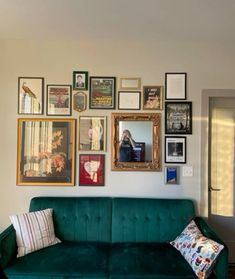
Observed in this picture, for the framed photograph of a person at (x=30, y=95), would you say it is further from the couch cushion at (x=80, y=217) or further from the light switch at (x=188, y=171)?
the light switch at (x=188, y=171)

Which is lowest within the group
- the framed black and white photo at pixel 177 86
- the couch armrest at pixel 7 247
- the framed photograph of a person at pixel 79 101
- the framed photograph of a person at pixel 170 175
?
the couch armrest at pixel 7 247

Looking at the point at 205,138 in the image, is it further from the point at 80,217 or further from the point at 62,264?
the point at 62,264

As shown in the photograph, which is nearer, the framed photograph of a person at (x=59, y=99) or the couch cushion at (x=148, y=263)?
the couch cushion at (x=148, y=263)

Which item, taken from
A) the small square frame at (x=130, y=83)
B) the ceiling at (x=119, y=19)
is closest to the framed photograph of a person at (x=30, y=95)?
the ceiling at (x=119, y=19)

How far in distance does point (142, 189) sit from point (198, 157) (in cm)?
74

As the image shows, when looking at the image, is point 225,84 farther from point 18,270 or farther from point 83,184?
point 18,270

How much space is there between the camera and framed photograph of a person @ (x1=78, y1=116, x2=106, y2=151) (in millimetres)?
3064

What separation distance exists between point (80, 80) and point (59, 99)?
328mm

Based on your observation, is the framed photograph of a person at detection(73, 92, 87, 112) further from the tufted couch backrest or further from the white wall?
the tufted couch backrest

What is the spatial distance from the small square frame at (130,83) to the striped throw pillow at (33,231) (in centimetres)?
164

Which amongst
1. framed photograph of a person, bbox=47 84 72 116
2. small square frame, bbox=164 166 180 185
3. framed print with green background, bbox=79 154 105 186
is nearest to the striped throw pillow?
framed print with green background, bbox=79 154 105 186

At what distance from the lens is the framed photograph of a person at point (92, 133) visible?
3.06 m

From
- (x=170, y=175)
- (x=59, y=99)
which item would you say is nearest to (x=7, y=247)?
(x=59, y=99)

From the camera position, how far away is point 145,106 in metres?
3.07
